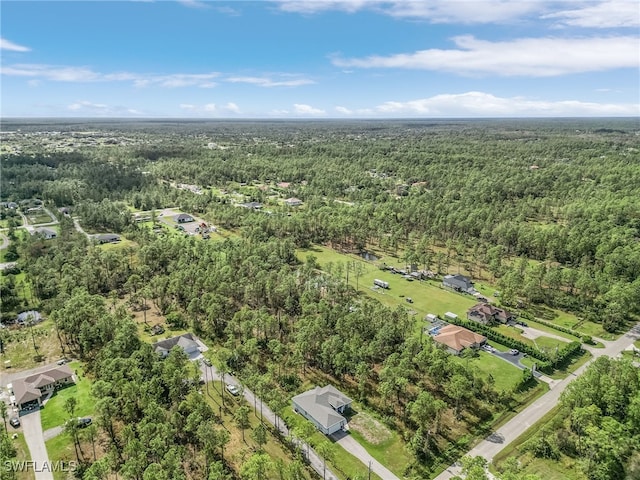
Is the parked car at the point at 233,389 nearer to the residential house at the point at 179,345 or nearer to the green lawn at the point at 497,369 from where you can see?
the residential house at the point at 179,345

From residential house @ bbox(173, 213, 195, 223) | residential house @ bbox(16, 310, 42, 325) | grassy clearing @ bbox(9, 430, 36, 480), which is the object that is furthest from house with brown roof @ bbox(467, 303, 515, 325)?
residential house @ bbox(173, 213, 195, 223)

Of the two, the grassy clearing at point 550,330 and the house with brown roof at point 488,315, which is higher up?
the house with brown roof at point 488,315

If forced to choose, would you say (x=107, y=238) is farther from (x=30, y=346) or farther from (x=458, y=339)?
(x=458, y=339)

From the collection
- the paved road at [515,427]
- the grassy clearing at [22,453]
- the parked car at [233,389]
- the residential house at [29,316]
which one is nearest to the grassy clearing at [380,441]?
the paved road at [515,427]

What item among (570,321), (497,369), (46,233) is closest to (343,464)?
(497,369)

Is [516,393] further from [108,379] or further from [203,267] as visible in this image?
[203,267]

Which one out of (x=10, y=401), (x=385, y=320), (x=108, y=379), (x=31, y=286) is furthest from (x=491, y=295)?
(x=31, y=286)

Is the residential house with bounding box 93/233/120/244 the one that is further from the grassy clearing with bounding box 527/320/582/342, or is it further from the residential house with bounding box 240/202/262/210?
the grassy clearing with bounding box 527/320/582/342
